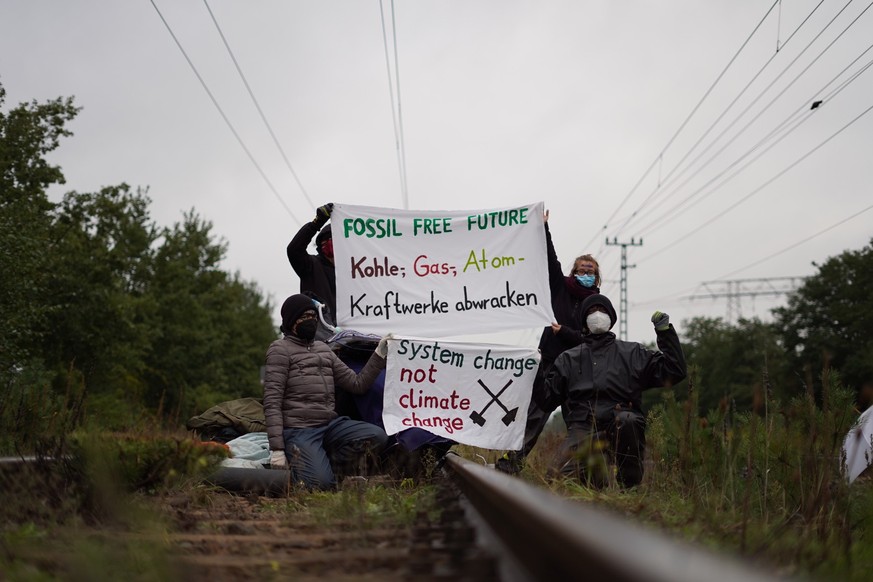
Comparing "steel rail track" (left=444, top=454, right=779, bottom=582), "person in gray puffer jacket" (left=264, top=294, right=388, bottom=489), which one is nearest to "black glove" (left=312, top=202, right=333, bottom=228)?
"person in gray puffer jacket" (left=264, top=294, right=388, bottom=489)

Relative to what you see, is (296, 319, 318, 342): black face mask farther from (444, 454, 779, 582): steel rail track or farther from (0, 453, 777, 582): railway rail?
(444, 454, 779, 582): steel rail track

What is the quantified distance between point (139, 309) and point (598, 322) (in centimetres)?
3987

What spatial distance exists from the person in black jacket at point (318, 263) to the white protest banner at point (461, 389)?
894 millimetres

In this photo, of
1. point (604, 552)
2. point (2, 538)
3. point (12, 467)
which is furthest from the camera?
point (12, 467)

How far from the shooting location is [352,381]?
827cm

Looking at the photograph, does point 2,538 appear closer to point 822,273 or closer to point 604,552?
point 604,552

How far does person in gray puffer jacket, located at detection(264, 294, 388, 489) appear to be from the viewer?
7.50m

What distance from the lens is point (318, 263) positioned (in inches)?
359

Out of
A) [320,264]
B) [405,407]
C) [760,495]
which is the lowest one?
[760,495]

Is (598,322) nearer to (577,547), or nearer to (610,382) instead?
(610,382)

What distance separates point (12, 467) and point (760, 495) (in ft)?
14.4

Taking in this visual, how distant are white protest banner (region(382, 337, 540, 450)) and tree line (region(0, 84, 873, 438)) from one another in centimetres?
361

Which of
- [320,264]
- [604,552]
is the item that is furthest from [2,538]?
[320,264]

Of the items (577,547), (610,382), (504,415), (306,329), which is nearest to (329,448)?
(306,329)
